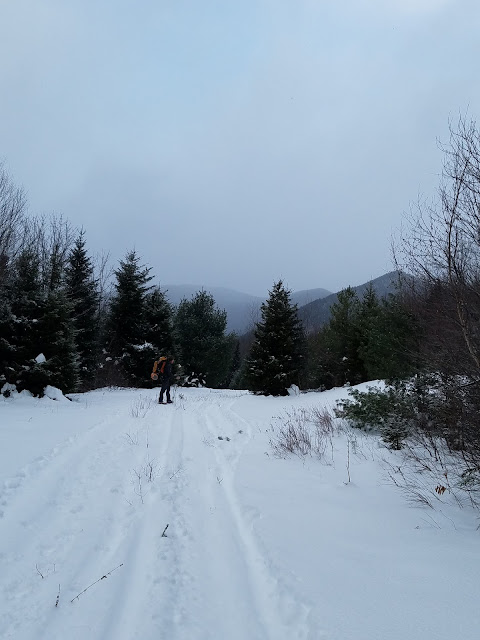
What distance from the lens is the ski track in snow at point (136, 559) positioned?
2143 millimetres

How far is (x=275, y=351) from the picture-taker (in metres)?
19.5

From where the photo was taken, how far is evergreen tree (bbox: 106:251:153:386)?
2220cm

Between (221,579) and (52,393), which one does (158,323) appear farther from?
(221,579)

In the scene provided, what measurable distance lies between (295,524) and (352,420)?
505 cm

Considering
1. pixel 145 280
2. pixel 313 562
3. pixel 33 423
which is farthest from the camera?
pixel 145 280

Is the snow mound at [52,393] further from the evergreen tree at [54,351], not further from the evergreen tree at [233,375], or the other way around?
the evergreen tree at [233,375]

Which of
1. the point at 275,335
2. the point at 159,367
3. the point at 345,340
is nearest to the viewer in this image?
the point at 159,367

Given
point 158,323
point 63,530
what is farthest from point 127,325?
point 63,530

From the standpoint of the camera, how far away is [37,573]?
2564 millimetres

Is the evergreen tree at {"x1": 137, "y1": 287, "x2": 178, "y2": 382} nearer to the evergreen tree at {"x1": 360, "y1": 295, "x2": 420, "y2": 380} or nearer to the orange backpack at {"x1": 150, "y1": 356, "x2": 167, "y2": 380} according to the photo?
the orange backpack at {"x1": 150, "y1": 356, "x2": 167, "y2": 380}

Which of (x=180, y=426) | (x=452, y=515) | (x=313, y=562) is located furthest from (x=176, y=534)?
(x=180, y=426)

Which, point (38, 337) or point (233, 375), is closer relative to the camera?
point (38, 337)

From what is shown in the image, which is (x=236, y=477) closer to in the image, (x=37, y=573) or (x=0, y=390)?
(x=37, y=573)

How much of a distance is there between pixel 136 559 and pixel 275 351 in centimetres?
1695
